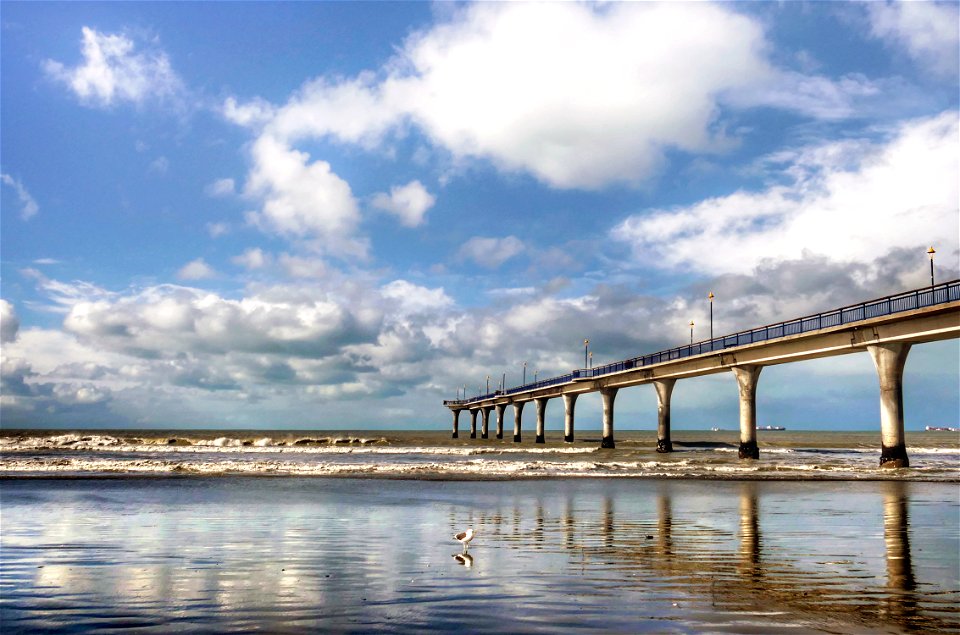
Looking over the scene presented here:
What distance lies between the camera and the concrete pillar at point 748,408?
178 feet

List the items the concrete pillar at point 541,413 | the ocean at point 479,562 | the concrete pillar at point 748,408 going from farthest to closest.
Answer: the concrete pillar at point 541,413 → the concrete pillar at point 748,408 → the ocean at point 479,562

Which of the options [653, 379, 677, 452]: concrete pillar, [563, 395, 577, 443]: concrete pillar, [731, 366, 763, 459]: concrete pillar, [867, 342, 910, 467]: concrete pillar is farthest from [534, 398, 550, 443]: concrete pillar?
[867, 342, 910, 467]: concrete pillar

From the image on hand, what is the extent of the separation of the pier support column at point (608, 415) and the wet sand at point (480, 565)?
203ft

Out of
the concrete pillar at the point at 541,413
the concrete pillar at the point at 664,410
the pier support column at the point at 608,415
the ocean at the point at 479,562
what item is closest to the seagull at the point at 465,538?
the ocean at the point at 479,562

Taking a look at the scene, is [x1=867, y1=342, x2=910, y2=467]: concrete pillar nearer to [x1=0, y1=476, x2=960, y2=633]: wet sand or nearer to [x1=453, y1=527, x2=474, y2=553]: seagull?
[x1=0, y1=476, x2=960, y2=633]: wet sand

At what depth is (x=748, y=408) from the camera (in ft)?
181

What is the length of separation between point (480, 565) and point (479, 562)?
0.25 metres

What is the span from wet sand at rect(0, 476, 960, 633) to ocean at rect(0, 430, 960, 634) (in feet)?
0.15

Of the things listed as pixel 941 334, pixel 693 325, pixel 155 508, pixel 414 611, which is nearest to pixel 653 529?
pixel 414 611

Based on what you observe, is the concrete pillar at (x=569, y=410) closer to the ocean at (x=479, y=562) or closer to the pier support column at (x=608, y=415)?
the pier support column at (x=608, y=415)

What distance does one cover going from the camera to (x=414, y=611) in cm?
745

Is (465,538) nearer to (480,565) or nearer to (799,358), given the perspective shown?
(480,565)

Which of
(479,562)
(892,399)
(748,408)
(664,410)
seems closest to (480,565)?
(479,562)

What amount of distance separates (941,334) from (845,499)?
833 inches
